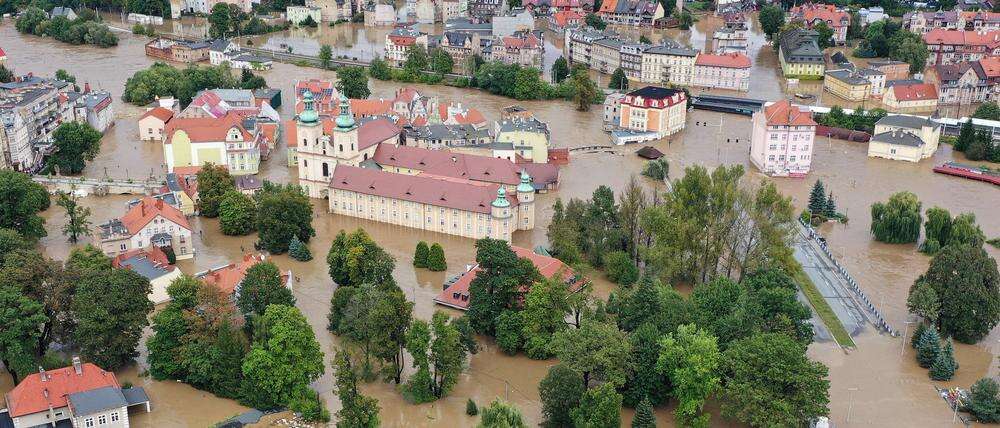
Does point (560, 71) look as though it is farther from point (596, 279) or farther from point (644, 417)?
point (644, 417)

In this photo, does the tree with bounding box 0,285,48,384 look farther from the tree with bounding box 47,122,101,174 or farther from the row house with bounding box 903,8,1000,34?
the row house with bounding box 903,8,1000,34

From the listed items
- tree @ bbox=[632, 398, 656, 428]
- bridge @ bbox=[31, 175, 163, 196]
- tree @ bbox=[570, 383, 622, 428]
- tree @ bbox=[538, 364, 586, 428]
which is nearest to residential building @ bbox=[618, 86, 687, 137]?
bridge @ bbox=[31, 175, 163, 196]

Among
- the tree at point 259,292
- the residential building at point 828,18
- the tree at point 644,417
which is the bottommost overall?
the tree at point 644,417

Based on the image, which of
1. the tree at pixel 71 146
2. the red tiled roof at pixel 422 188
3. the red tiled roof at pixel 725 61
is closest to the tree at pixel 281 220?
the red tiled roof at pixel 422 188

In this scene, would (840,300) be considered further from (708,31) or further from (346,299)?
(708,31)

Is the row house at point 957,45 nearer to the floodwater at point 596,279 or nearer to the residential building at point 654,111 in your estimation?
the floodwater at point 596,279

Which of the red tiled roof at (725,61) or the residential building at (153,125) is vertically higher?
the red tiled roof at (725,61)

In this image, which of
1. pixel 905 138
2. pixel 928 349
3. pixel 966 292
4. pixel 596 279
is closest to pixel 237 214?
pixel 596 279

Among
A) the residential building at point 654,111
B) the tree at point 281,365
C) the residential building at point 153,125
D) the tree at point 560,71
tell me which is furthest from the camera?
the tree at point 560,71
